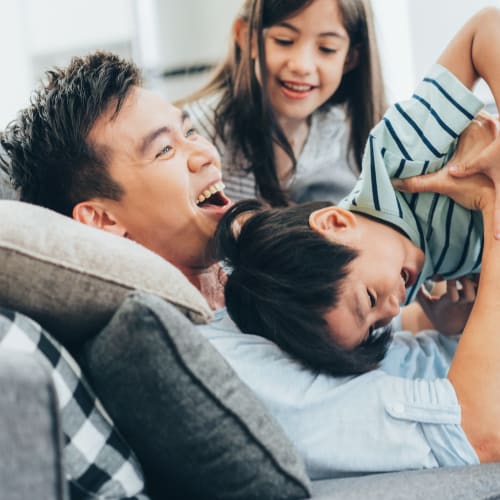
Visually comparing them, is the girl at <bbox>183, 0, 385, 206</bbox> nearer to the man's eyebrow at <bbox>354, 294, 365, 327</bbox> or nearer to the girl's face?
the girl's face

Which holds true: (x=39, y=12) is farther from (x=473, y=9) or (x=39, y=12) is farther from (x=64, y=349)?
(x=64, y=349)

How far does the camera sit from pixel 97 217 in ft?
4.43

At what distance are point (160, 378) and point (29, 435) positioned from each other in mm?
187

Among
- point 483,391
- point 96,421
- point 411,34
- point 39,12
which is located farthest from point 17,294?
point 39,12

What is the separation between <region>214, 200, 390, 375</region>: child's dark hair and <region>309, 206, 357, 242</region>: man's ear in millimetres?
19

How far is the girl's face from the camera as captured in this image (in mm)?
1760

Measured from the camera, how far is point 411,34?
102 inches

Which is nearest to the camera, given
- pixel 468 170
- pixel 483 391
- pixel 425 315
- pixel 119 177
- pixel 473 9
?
pixel 483 391

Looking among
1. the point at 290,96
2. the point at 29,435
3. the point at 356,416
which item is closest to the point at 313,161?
the point at 290,96

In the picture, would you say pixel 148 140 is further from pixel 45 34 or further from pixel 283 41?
pixel 45 34

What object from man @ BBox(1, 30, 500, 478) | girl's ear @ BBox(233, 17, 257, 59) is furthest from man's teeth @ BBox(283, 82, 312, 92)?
man @ BBox(1, 30, 500, 478)

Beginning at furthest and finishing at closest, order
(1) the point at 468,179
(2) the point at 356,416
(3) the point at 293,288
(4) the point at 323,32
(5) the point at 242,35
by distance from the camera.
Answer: (5) the point at 242,35 < (4) the point at 323,32 < (1) the point at 468,179 < (3) the point at 293,288 < (2) the point at 356,416

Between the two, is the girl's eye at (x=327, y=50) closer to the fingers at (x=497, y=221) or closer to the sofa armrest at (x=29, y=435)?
the fingers at (x=497, y=221)

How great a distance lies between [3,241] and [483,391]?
2.10 ft
